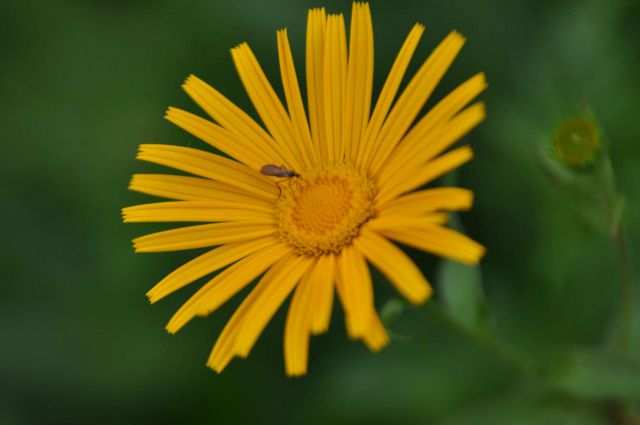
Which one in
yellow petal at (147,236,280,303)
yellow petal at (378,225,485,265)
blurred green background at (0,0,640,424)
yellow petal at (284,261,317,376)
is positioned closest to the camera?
yellow petal at (378,225,485,265)

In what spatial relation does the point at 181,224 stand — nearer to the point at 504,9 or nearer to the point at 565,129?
the point at 565,129

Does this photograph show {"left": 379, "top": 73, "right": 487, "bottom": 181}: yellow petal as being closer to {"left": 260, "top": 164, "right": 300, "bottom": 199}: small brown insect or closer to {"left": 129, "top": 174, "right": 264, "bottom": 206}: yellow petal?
{"left": 260, "top": 164, "right": 300, "bottom": 199}: small brown insect

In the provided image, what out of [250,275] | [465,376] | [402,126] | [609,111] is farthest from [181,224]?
[609,111]

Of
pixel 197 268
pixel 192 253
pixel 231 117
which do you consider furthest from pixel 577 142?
pixel 192 253

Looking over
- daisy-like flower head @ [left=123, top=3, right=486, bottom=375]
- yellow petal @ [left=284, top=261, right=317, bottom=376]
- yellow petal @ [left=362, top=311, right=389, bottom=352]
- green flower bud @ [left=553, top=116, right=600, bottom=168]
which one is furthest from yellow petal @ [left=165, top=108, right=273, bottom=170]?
green flower bud @ [left=553, top=116, right=600, bottom=168]

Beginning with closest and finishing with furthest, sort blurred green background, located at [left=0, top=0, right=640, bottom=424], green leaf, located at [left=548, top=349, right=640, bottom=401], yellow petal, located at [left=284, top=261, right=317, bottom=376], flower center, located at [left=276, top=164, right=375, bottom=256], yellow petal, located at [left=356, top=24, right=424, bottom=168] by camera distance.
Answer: yellow petal, located at [left=284, top=261, right=317, bottom=376] → yellow petal, located at [left=356, top=24, right=424, bottom=168] → flower center, located at [left=276, top=164, right=375, bottom=256] → green leaf, located at [left=548, top=349, right=640, bottom=401] → blurred green background, located at [left=0, top=0, right=640, bottom=424]
